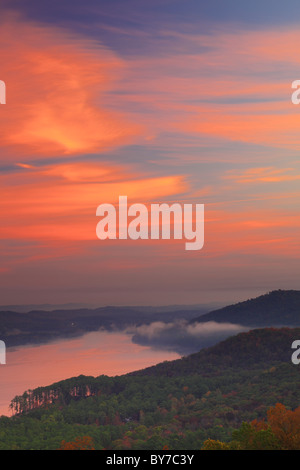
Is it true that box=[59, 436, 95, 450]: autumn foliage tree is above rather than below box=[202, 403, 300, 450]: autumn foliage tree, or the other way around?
below

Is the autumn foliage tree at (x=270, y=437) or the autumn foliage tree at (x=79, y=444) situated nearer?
the autumn foliage tree at (x=270, y=437)

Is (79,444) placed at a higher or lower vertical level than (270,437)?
lower

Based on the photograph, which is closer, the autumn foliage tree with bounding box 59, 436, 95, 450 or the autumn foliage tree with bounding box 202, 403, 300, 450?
the autumn foliage tree with bounding box 202, 403, 300, 450

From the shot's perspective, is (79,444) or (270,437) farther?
(79,444)

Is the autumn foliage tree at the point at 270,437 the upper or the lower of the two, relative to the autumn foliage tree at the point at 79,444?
upper

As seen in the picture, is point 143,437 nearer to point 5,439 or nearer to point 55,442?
point 55,442
